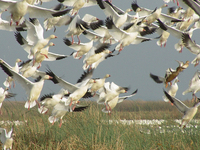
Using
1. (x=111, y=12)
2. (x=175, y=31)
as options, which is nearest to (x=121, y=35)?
(x=111, y=12)

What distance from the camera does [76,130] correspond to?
5062 millimetres

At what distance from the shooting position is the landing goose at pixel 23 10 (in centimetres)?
388

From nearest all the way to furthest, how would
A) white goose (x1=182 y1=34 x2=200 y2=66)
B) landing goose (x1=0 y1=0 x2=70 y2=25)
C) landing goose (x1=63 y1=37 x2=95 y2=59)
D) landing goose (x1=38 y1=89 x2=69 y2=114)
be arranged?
1. landing goose (x1=0 y1=0 x2=70 y2=25)
2. landing goose (x1=38 y1=89 x2=69 y2=114)
3. white goose (x1=182 y1=34 x2=200 y2=66)
4. landing goose (x1=63 y1=37 x2=95 y2=59)

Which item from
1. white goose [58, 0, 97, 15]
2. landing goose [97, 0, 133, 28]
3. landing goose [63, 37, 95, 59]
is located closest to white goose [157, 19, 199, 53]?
landing goose [97, 0, 133, 28]

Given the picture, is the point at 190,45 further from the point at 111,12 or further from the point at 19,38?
the point at 19,38

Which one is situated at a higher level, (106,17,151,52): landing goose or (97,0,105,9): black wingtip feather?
(97,0,105,9): black wingtip feather

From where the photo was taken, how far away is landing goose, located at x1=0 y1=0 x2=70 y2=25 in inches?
153

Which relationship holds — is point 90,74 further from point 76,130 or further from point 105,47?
point 76,130

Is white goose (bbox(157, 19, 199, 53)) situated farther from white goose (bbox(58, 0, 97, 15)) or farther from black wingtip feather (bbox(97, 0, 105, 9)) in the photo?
white goose (bbox(58, 0, 97, 15))

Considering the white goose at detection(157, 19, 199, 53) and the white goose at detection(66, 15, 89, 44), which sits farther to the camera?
the white goose at detection(157, 19, 199, 53)

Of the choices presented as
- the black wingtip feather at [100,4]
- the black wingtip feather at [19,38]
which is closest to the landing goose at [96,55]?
the black wingtip feather at [100,4]

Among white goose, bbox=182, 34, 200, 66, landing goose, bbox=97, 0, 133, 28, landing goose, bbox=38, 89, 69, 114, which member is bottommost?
landing goose, bbox=38, 89, 69, 114

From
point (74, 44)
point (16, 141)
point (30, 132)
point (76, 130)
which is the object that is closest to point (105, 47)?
point (74, 44)

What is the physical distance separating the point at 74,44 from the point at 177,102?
2.52 m
